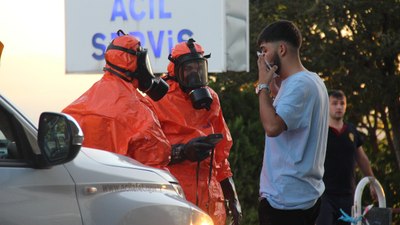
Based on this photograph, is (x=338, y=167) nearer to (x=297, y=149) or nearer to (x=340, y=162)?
(x=340, y=162)

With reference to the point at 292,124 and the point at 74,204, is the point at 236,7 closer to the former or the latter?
the point at 292,124

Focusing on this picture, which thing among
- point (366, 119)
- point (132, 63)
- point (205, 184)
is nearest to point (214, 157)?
point (205, 184)

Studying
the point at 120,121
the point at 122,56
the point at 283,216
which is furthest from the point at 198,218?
the point at 122,56

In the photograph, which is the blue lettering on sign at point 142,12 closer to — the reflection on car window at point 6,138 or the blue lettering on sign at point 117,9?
the blue lettering on sign at point 117,9

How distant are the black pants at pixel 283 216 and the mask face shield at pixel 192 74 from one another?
134cm

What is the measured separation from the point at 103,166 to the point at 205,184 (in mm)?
2415

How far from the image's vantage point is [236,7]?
10359mm

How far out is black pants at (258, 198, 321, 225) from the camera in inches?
241

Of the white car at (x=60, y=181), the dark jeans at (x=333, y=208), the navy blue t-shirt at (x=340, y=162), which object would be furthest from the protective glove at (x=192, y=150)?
the navy blue t-shirt at (x=340, y=162)

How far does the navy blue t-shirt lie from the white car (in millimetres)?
4422

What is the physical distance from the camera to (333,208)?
9.20m

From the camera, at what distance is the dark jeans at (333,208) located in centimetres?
912

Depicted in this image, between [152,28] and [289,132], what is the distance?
428 cm

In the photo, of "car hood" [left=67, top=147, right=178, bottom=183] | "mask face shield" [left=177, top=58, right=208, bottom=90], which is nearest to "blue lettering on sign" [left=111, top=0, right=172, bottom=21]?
"mask face shield" [left=177, top=58, right=208, bottom=90]
